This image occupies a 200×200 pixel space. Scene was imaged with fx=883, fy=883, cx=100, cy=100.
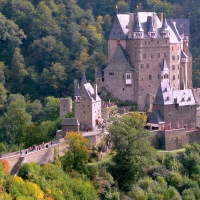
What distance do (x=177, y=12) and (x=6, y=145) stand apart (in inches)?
1506

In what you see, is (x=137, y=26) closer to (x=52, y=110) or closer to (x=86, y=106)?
(x=86, y=106)

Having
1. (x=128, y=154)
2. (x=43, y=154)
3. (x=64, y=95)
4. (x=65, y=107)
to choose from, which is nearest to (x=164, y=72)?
(x=65, y=107)

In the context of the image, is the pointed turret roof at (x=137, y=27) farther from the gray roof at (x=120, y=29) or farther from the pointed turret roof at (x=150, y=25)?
the gray roof at (x=120, y=29)

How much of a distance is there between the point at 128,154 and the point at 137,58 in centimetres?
1510

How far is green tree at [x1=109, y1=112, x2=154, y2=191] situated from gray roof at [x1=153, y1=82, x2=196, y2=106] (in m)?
8.22

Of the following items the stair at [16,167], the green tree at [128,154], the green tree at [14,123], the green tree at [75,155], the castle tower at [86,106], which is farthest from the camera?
the green tree at [14,123]

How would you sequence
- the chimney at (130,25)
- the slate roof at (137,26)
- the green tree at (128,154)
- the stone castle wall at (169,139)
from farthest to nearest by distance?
the slate roof at (137,26)
the chimney at (130,25)
the stone castle wall at (169,139)
the green tree at (128,154)

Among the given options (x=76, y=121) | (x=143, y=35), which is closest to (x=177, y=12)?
(x=143, y=35)

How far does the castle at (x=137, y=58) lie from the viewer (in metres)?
73.2

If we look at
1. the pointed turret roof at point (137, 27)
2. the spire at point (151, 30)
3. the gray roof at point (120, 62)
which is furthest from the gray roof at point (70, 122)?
the spire at point (151, 30)

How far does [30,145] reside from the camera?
63.8 metres

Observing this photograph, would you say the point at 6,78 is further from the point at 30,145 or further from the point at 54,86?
the point at 30,145

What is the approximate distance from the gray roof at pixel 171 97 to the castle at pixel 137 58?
4.13 m

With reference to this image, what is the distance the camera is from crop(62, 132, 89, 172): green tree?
58531 millimetres
